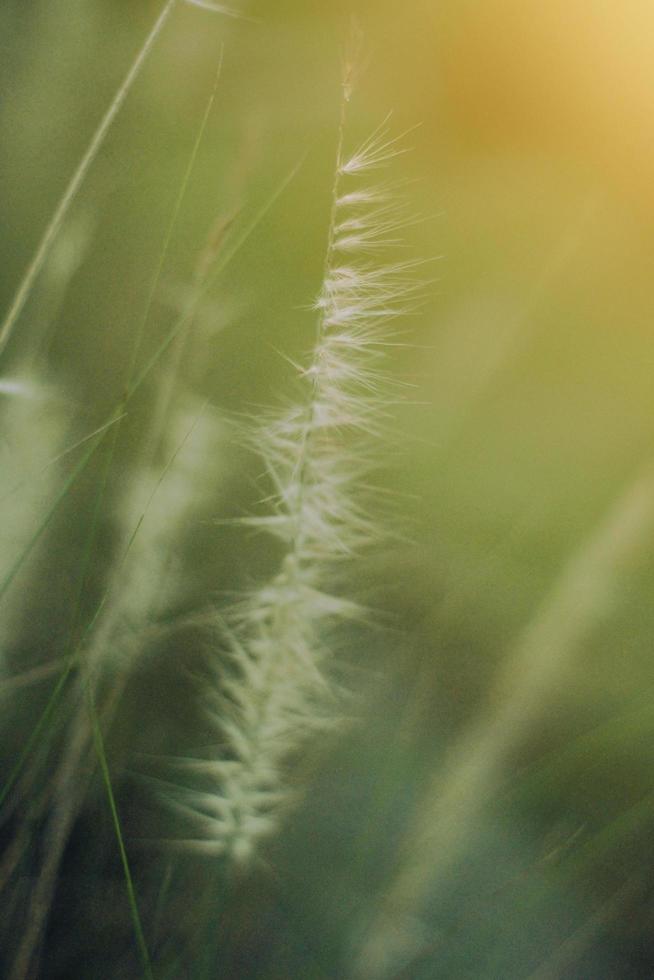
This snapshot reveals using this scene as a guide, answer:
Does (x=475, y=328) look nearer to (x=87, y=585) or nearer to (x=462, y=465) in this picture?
(x=462, y=465)

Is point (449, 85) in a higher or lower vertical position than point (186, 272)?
higher

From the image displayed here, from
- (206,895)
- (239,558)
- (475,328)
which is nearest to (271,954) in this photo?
(206,895)

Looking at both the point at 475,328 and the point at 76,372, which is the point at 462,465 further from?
the point at 76,372

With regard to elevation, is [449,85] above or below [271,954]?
above

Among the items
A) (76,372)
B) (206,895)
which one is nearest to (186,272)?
(76,372)

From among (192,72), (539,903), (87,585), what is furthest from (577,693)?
(192,72)

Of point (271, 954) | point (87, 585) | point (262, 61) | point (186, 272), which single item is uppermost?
point (262, 61)
